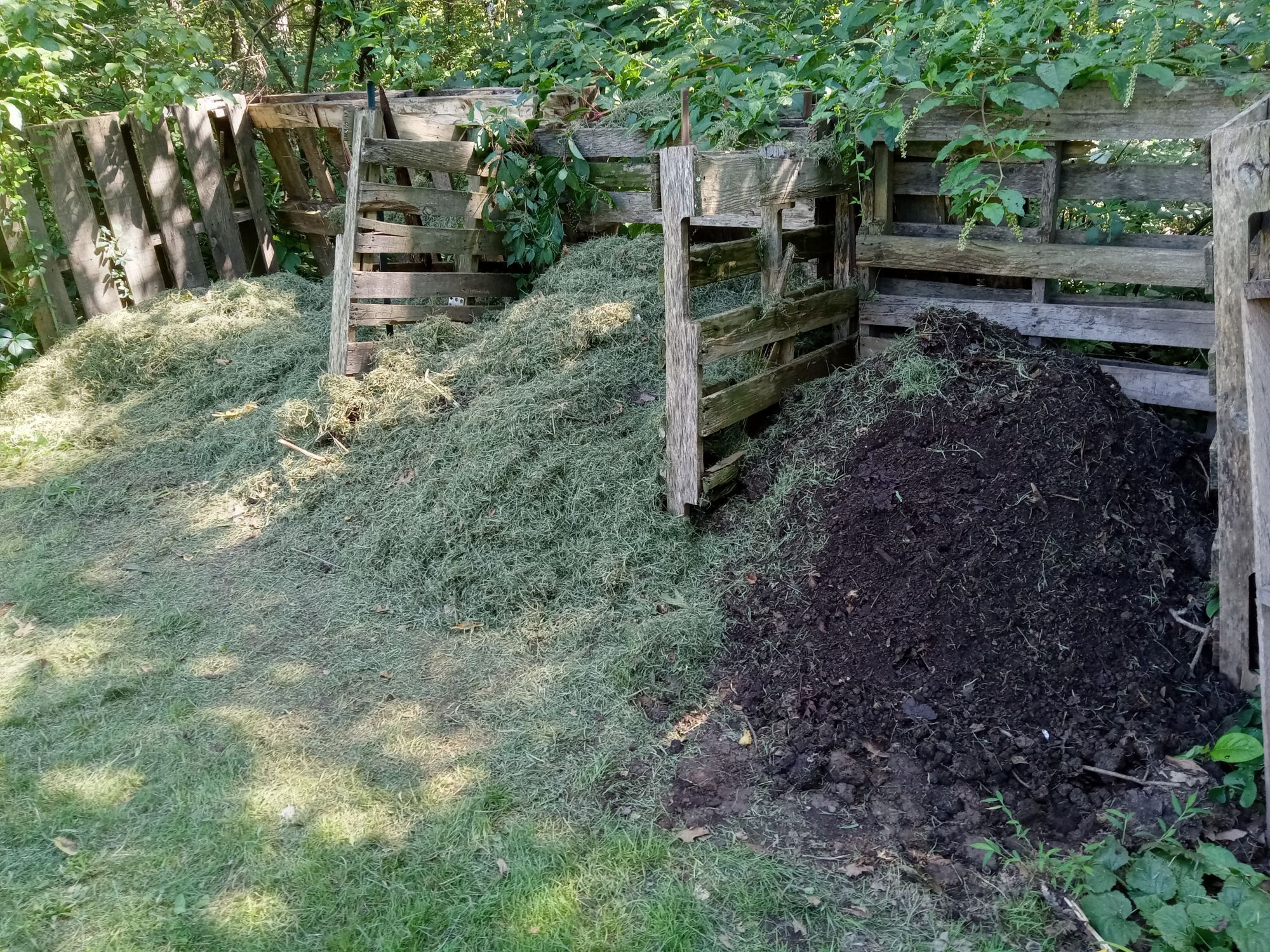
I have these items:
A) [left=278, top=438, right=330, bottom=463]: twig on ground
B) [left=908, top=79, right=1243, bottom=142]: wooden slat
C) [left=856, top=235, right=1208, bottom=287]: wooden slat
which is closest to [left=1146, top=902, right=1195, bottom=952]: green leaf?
[left=856, top=235, right=1208, bottom=287]: wooden slat

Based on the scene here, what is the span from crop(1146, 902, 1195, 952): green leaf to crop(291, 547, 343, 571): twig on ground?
3.71 meters

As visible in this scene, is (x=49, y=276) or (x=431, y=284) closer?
(x=431, y=284)

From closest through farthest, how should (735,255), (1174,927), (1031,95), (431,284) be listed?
(1174,927)
(1031,95)
(735,255)
(431,284)

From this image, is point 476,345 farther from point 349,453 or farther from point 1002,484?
point 1002,484

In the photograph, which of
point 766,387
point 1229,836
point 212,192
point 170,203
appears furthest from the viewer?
point 212,192

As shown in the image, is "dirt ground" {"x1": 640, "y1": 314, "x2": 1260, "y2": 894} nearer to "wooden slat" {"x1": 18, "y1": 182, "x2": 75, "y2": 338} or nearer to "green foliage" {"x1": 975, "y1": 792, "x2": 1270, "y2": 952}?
"green foliage" {"x1": 975, "y1": 792, "x2": 1270, "y2": 952}

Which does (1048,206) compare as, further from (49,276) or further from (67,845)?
(49,276)

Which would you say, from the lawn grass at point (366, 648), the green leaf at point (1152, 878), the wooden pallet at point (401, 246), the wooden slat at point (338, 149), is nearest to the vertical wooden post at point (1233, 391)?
the green leaf at point (1152, 878)

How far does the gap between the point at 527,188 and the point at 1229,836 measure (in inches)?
209

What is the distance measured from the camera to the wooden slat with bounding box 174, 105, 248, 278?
7.46 meters

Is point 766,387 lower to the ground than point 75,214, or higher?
lower

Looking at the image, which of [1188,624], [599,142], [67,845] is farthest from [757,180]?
[67,845]

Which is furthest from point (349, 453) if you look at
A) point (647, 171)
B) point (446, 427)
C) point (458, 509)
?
point (647, 171)

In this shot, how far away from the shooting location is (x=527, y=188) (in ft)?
20.6
